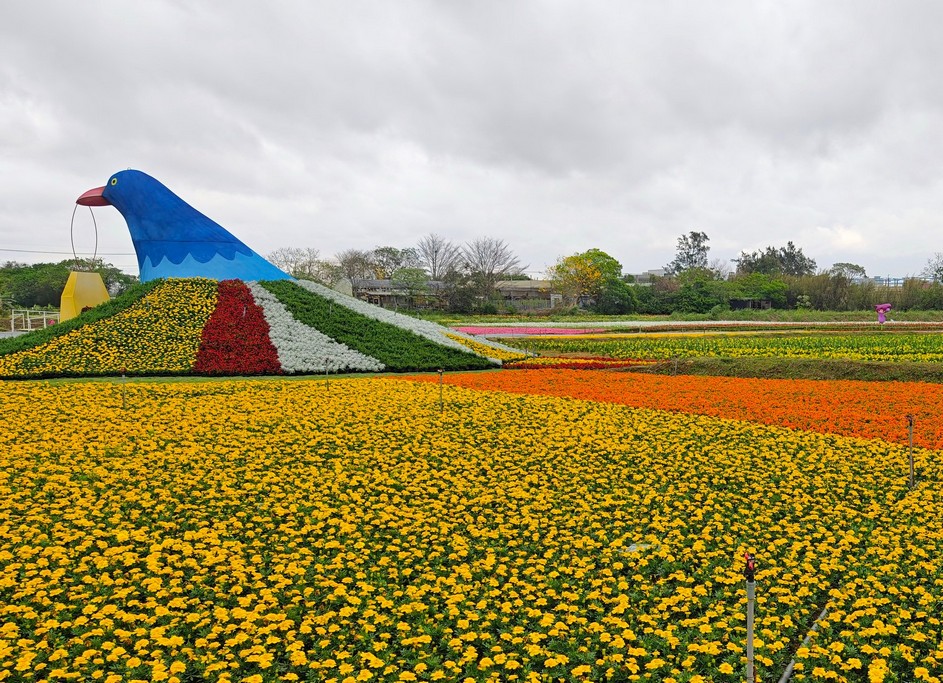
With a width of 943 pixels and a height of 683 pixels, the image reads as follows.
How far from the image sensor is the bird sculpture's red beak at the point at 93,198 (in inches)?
1145

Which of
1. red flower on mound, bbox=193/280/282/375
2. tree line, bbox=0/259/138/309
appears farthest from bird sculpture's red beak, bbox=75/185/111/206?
tree line, bbox=0/259/138/309

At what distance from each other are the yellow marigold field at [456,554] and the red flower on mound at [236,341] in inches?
338

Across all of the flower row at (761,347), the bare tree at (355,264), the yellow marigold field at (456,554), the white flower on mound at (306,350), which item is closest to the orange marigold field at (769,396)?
the yellow marigold field at (456,554)

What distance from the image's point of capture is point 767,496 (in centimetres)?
853

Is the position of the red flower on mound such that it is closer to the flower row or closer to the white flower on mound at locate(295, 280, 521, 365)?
the white flower on mound at locate(295, 280, 521, 365)

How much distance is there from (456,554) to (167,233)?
26484 mm

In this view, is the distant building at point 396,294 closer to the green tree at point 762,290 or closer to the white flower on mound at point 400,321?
the green tree at point 762,290

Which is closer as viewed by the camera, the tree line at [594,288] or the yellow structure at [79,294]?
the yellow structure at [79,294]

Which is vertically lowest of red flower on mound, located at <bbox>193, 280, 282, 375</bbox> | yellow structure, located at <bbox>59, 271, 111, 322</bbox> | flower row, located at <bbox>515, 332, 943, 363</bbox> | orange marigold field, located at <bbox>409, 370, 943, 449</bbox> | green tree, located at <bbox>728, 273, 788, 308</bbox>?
orange marigold field, located at <bbox>409, 370, 943, 449</bbox>

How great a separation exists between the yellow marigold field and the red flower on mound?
28.2 feet

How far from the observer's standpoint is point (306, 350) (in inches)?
891

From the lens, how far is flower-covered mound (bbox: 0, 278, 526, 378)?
67.2 feet

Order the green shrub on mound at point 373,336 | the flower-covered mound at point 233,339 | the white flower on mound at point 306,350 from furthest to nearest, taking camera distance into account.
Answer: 1. the green shrub on mound at point 373,336
2. the white flower on mound at point 306,350
3. the flower-covered mound at point 233,339

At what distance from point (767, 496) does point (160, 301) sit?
23.3 meters
